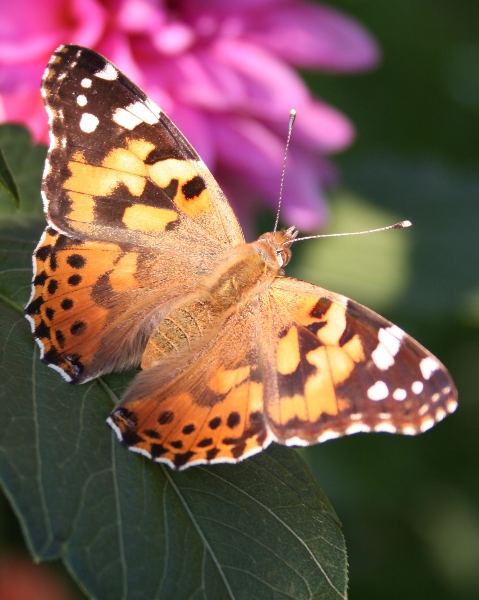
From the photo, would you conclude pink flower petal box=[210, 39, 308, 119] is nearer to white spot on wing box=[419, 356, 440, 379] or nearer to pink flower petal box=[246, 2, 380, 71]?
pink flower petal box=[246, 2, 380, 71]

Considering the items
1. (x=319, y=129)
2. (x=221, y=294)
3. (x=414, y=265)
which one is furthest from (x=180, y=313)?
(x=414, y=265)

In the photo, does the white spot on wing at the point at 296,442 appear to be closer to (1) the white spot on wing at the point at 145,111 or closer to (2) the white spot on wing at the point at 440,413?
(2) the white spot on wing at the point at 440,413

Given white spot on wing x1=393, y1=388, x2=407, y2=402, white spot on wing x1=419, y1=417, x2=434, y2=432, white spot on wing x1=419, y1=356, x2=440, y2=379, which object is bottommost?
white spot on wing x1=419, y1=417, x2=434, y2=432

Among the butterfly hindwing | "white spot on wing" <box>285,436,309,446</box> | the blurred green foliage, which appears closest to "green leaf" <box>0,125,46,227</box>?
the butterfly hindwing

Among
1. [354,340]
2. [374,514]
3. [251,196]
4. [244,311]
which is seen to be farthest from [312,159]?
[374,514]

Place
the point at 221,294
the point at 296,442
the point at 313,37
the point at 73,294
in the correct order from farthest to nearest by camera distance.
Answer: the point at 313,37 → the point at 221,294 → the point at 73,294 → the point at 296,442

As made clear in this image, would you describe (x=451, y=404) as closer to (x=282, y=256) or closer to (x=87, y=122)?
(x=282, y=256)
